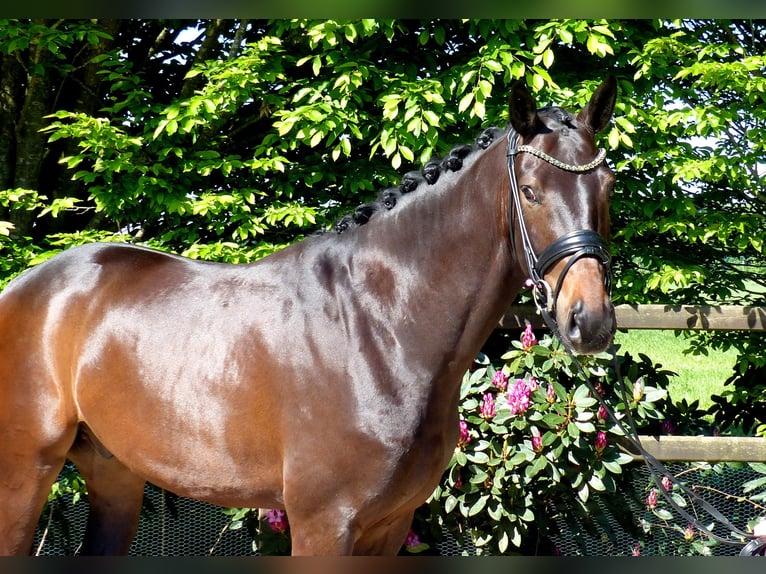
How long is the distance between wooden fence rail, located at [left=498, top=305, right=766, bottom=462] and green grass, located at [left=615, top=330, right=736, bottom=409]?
2969 millimetres

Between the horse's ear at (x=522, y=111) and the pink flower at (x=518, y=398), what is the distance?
1.78 m

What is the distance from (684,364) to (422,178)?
7923 millimetres

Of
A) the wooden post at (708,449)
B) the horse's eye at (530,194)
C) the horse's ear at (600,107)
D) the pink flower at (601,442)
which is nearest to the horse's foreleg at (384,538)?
the horse's eye at (530,194)

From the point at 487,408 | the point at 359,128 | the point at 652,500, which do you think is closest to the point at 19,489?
the point at 487,408

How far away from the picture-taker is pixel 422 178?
2.72 meters

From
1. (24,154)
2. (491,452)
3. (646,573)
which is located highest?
(646,573)

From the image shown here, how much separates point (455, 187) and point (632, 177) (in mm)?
2270

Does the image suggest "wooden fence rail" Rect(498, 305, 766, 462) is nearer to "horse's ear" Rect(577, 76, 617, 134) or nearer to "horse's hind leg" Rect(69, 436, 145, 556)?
"horse's ear" Rect(577, 76, 617, 134)

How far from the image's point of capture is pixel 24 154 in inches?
196

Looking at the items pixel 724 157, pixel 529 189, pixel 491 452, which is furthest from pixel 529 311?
pixel 529 189

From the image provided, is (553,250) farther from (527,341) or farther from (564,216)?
(527,341)

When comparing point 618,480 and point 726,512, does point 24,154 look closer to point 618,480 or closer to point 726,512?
point 618,480

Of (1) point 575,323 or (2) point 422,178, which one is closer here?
(1) point 575,323

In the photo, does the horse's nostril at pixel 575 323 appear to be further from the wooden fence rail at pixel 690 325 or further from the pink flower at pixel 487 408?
the wooden fence rail at pixel 690 325
